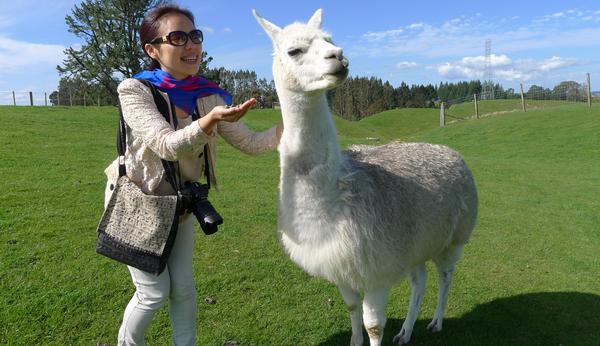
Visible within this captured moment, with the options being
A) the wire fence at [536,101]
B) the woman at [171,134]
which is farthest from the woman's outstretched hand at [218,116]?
the wire fence at [536,101]

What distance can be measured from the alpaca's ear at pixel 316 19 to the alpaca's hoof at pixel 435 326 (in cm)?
245

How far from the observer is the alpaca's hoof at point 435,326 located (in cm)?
356

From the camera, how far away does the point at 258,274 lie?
4.22m

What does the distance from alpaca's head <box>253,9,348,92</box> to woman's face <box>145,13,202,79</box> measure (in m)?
0.36

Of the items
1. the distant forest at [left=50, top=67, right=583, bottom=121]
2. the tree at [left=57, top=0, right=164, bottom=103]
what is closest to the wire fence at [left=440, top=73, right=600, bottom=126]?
the distant forest at [left=50, top=67, right=583, bottom=121]

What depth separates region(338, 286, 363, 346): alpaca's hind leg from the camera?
9.25ft

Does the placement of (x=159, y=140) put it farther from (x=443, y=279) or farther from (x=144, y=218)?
(x=443, y=279)

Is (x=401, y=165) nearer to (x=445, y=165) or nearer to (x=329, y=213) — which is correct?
(x=445, y=165)

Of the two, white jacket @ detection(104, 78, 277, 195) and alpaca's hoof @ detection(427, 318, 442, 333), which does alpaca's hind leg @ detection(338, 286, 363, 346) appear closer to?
alpaca's hoof @ detection(427, 318, 442, 333)

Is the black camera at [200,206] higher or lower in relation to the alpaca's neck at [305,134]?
lower

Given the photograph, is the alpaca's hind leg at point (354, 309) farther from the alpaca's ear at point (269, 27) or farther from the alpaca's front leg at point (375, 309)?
the alpaca's ear at point (269, 27)

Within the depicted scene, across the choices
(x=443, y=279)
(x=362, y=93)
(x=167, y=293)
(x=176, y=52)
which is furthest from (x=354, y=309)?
(x=362, y=93)

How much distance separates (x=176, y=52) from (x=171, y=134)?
46 cm

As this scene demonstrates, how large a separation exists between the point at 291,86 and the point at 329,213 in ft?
2.19
